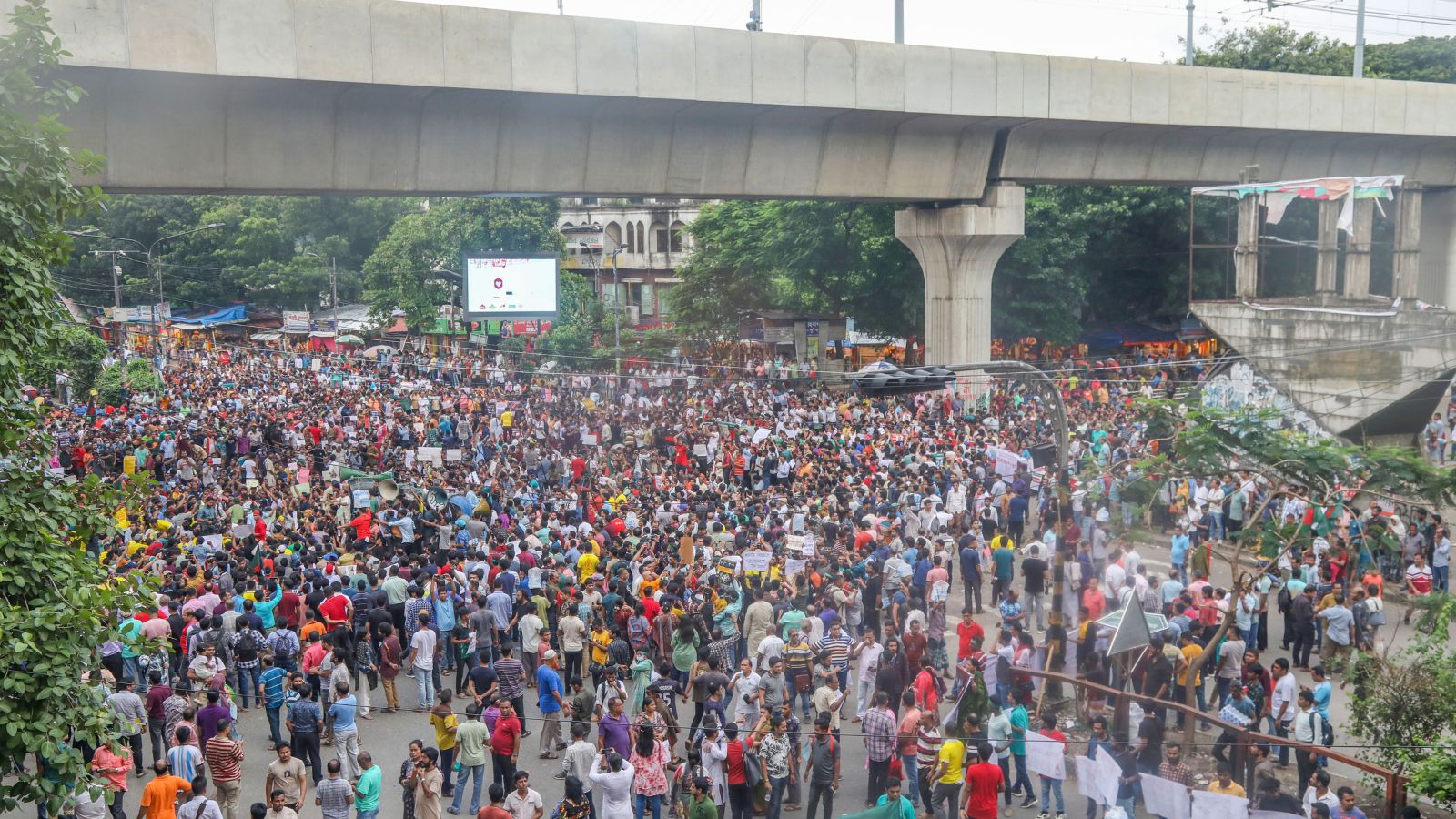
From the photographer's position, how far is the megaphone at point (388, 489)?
24734 millimetres

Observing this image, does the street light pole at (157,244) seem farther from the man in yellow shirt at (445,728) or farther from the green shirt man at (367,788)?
the green shirt man at (367,788)

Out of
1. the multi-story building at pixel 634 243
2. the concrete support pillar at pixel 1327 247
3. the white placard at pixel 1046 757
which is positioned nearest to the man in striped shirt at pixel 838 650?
the white placard at pixel 1046 757

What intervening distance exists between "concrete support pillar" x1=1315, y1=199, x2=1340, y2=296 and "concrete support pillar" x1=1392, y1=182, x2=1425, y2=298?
4.37ft

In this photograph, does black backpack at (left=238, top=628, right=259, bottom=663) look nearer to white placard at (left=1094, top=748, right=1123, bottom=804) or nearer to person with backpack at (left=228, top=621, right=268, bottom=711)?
person with backpack at (left=228, top=621, right=268, bottom=711)

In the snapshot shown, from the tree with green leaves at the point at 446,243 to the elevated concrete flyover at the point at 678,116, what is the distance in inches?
1045

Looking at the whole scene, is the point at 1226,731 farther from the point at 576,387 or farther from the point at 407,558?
the point at 576,387

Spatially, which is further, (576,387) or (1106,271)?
(1106,271)

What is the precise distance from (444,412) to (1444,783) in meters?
28.3

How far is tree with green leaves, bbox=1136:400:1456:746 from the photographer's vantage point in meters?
14.3

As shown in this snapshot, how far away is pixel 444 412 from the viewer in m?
35.3

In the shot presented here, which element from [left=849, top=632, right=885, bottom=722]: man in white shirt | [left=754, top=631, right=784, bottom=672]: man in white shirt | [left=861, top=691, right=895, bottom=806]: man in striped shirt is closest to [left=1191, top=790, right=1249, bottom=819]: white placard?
[left=861, top=691, right=895, bottom=806]: man in striped shirt

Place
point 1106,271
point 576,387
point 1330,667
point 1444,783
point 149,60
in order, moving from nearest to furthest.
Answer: point 1444,783, point 1330,667, point 149,60, point 576,387, point 1106,271

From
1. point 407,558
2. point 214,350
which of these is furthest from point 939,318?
point 214,350

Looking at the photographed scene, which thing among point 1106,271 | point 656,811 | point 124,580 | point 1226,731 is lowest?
point 656,811
